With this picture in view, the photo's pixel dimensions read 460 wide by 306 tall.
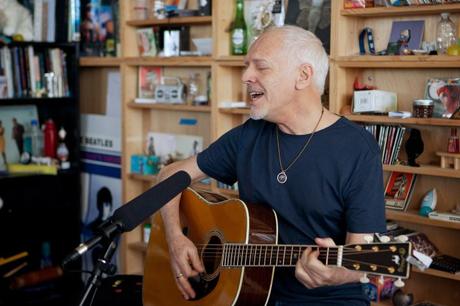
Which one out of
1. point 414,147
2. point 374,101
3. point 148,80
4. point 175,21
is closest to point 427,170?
point 414,147

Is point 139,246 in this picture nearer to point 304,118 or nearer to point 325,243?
point 304,118

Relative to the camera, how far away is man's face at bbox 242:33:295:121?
220 cm

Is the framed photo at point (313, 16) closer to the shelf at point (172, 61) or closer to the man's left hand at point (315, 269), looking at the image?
the shelf at point (172, 61)

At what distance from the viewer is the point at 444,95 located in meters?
2.84

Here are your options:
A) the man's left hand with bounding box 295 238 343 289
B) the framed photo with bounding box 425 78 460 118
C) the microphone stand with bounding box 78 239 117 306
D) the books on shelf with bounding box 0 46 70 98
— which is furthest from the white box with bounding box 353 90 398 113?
the books on shelf with bounding box 0 46 70 98

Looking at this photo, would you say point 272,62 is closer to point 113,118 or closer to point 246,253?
point 246,253

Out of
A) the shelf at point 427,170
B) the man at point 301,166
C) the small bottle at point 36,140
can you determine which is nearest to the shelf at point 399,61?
the shelf at point 427,170

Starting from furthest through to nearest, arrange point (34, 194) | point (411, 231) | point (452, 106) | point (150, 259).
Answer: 1. point (34, 194)
2. point (411, 231)
3. point (452, 106)
4. point (150, 259)

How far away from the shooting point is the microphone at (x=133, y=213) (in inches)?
58.7

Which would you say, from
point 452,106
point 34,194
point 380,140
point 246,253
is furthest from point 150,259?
point 34,194

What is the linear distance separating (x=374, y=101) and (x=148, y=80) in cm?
151

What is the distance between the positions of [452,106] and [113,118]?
2.17 m

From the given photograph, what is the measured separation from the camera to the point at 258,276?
2.06m

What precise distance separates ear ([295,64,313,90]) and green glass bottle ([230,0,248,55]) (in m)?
1.26
